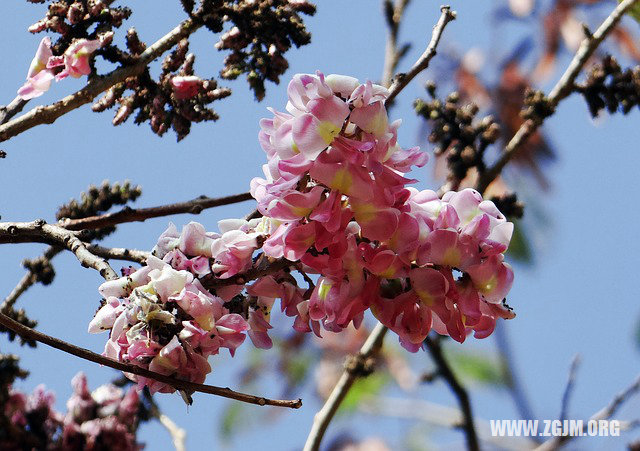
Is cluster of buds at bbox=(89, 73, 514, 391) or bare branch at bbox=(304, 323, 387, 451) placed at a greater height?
bare branch at bbox=(304, 323, 387, 451)

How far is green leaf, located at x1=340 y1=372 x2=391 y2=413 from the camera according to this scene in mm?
3281

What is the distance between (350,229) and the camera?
2.47ft

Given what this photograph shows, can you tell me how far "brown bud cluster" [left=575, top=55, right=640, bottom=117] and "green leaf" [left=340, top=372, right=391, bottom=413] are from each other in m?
1.92

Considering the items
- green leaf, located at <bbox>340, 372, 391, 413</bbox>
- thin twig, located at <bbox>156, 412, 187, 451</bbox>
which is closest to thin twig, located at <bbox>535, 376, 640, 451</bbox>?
thin twig, located at <bbox>156, 412, 187, 451</bbox>

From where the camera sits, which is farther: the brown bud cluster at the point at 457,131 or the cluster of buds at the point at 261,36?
the brown bud cluster at the point at 457,131

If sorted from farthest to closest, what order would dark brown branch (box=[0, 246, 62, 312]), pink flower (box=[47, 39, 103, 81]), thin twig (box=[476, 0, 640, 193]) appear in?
thin twig (box=[476, 0, 640, 193]) → dark brown branch (box=[0, 246, 62, 312]) → pink flower (box=[47, 39, 103, 81])

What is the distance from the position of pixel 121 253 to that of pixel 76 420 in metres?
0.84

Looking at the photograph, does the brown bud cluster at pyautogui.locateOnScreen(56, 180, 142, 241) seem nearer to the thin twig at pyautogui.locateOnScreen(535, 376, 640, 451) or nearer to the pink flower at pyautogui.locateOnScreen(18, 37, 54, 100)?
the pink flower at pyautogui.locateOnScreen(18, 37, 54, 100)

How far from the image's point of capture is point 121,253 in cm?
85

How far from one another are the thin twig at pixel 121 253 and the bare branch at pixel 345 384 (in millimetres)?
632

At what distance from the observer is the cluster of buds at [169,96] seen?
1126mm

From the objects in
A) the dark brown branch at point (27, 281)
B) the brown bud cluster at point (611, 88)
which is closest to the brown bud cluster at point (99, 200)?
the dark brown branch at point (27, 281)

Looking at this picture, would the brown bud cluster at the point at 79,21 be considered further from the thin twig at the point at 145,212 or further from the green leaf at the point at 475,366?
the green leaf at the point at 475,366

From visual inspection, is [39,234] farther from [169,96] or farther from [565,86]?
[565,86]
